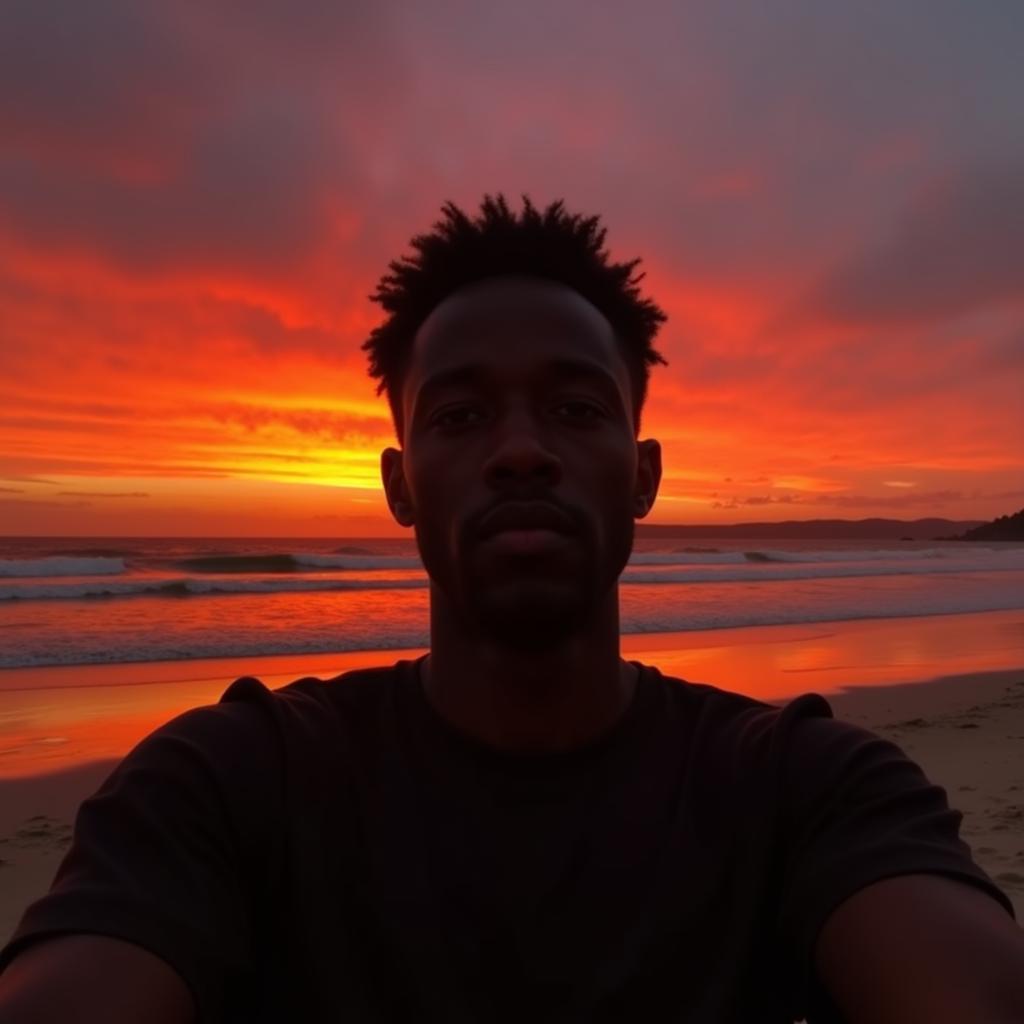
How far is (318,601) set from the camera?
20562 millimetres

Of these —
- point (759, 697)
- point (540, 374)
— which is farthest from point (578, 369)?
point (759, 697)

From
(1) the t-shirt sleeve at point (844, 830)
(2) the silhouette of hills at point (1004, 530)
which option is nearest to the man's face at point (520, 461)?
(1) the t-shirt sleeve at point (844, 830)

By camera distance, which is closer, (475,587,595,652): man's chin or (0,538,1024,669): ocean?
(475,587,595,652): man's chin

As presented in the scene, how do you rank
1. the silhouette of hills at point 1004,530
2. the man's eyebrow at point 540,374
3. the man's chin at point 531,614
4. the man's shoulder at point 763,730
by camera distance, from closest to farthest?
the man's shoulder at point 763,730 < the man's chin at point 531,614 < the man's eyebrow at point 540,374 < the silhouette of hills at point 1004,530

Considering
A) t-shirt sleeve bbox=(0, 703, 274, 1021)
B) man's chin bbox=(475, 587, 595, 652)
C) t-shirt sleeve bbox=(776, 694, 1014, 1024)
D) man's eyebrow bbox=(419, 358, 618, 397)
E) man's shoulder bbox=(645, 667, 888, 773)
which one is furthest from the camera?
man's eyebrow bbox=(419, 358, 618, 397)

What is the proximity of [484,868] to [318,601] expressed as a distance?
64.4ft

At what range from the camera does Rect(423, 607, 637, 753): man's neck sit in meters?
1.86

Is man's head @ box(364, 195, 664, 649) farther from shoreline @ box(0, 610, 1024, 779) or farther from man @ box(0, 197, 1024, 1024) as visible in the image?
shoreline @ box(0, 610, 1024, 779)

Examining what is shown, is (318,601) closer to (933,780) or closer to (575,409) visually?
(933,780)

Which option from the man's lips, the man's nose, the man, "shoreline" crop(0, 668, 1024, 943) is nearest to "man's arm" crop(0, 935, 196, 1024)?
the man

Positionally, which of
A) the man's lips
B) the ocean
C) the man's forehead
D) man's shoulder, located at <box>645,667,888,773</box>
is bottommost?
the ocean

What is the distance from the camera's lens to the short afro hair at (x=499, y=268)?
92.1 inches

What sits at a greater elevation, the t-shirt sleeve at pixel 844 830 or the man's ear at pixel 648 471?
the man's ear at pixel 648 471

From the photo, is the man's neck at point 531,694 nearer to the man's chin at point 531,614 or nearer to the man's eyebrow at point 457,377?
the man's chin at point 531,614
